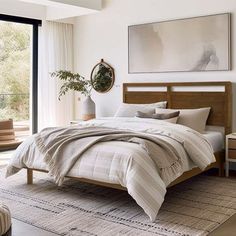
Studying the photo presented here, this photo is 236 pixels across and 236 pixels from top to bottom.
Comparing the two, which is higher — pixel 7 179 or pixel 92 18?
pixel 92 18

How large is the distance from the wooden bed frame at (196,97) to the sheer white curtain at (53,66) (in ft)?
4.90

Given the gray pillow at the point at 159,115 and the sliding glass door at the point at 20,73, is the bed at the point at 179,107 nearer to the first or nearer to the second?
the gray pillow at the point at 159,115

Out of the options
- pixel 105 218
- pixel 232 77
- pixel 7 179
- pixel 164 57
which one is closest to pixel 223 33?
pixel 232 77

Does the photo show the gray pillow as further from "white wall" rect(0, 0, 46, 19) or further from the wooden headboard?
"white wall" rect(0, 0, 46, 19)

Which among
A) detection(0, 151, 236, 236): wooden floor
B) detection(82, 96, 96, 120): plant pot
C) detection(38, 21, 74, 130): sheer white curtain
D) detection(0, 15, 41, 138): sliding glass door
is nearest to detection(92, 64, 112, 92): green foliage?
detection(82, 96, 96, 120): plant pot

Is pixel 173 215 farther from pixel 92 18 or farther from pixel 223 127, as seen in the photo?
pixel 92 18

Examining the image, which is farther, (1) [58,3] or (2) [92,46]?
(2) [92,46]

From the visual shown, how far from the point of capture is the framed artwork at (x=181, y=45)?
17.2ft

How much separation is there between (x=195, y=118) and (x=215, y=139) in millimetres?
398

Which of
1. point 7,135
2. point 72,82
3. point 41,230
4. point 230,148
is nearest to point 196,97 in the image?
point 230,148

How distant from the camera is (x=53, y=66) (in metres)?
6.86

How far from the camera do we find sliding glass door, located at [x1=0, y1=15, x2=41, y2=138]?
650 centimetres

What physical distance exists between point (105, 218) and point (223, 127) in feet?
8.34

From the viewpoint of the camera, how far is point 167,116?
5031mm
